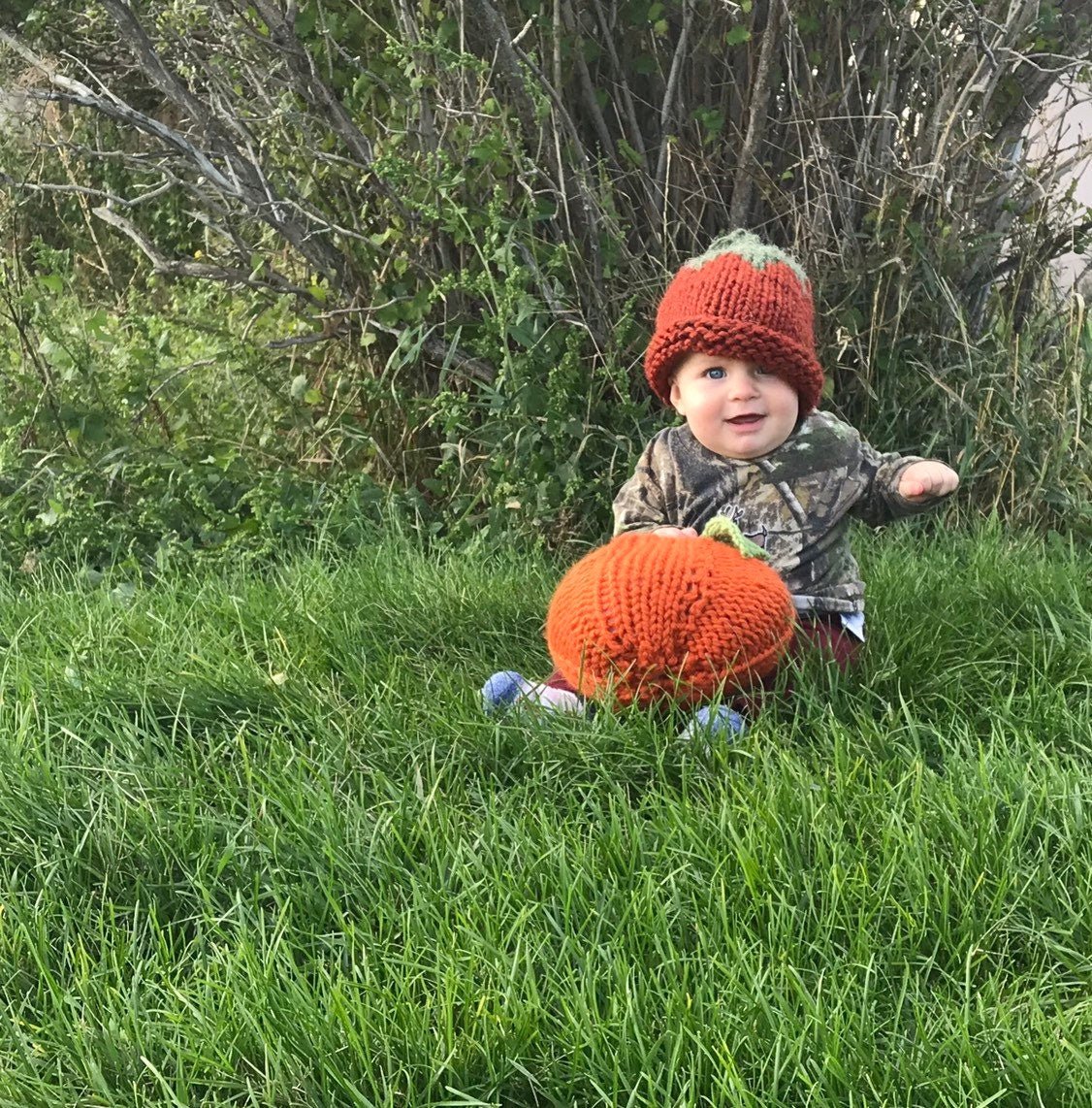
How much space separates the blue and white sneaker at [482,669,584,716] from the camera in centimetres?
214

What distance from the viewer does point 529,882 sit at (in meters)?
1.63

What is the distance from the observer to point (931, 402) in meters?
3.43

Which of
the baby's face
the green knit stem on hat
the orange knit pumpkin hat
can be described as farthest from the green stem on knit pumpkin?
the green knit stem on hat

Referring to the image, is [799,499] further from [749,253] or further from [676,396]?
[749,253]

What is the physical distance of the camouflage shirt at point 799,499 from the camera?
7.82 feet

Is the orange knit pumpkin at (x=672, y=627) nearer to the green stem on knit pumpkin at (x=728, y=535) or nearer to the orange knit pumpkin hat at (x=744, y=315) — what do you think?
the green stem on knit pumpkin at (x=728, y=535)

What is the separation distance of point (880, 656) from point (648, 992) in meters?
1.15

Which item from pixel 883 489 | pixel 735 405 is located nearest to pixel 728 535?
pixel 735 405

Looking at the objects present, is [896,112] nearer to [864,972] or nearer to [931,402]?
[931,402]

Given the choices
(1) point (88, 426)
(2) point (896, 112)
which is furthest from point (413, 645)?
(2) point (896, 112)

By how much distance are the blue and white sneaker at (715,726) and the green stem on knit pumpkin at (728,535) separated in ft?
1.14

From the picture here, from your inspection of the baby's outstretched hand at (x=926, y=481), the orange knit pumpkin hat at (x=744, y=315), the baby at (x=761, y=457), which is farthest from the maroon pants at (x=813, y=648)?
the orange knit pumpkin hat at (x=744, y=315)

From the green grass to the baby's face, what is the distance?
504 mm

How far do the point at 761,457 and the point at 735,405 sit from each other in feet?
0.56
